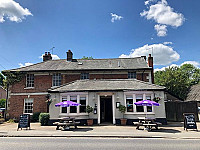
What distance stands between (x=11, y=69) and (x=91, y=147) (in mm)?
18247

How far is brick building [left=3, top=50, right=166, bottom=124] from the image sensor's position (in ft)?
47.4

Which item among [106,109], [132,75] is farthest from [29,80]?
[132,75]

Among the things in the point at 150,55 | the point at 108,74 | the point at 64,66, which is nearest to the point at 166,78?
the point at 150,55

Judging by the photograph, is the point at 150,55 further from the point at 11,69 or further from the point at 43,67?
the point at 11,69

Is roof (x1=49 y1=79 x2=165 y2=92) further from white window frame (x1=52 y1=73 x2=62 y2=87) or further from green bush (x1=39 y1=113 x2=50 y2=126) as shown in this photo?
white window frame (x1=52 y1=73 x2=62 y2=87)

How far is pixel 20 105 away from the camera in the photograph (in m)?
18.7

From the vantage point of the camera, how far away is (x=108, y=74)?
64.8 feet

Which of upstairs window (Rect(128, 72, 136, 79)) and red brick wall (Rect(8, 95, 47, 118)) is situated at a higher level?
upstairs window (Rect(128, 72, 136, 79))

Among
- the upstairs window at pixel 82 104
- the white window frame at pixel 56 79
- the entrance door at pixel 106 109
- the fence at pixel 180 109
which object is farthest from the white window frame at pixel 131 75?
the white window frame at pixel 56 79

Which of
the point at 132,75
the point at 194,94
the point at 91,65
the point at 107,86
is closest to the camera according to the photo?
the point at 107,86

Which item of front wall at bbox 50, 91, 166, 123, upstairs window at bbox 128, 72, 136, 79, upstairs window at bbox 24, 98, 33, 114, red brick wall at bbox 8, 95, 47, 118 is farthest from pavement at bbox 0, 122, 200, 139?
upstairs window at bbox 128, 72, 136, 79

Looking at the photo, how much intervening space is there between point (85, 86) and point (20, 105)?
939cm

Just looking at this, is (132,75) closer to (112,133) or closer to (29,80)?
(112,133)

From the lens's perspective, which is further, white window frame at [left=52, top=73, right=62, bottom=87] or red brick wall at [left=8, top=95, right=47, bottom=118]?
white window frame at [left=52, top=73, right=62, bottom=87]
